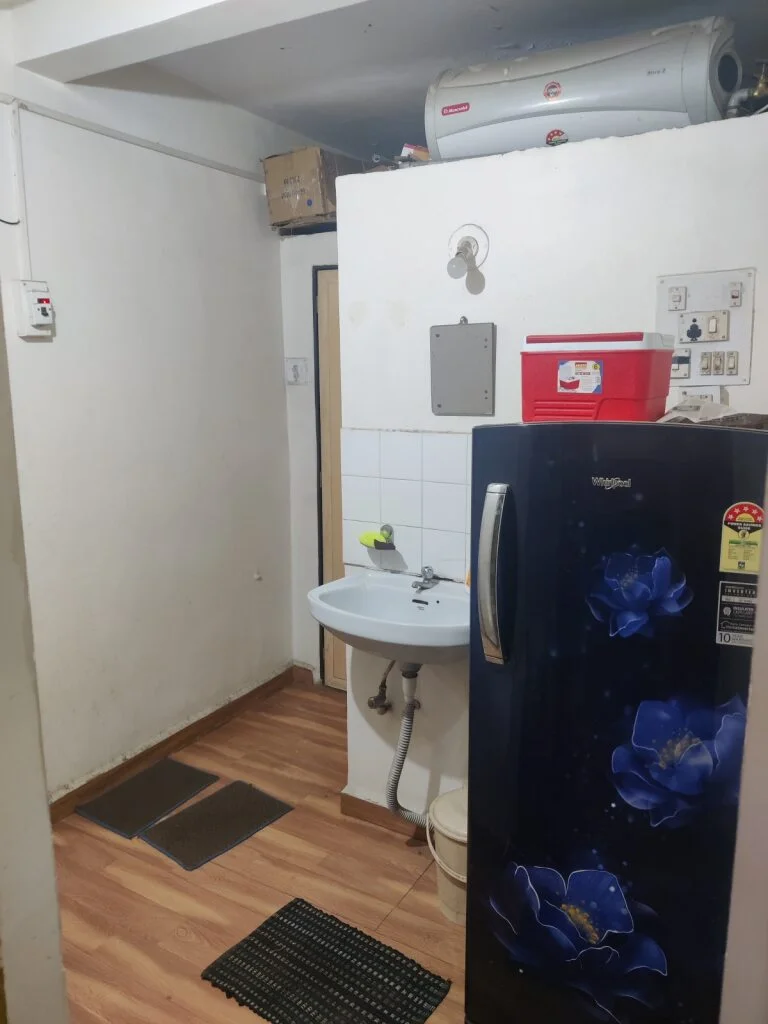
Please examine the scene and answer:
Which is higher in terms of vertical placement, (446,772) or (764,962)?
(764,962)

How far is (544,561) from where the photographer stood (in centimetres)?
164

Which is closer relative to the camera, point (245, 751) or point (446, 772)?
point (446, 772)

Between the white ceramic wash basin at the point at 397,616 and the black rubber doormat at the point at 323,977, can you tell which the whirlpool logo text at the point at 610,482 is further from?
the black rubber doormat at the point at 323,977

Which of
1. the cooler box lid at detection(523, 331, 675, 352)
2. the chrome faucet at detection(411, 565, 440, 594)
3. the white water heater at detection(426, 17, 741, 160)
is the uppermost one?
the white water heater at detection(426, 17, 741, 160)

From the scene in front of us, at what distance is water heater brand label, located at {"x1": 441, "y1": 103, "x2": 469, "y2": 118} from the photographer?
2244 millimetres

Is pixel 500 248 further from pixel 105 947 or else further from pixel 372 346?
pixel 105 947

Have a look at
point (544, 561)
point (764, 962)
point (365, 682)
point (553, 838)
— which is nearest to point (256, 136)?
point (365, 682)

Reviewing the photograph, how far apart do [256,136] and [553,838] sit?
9.89ft

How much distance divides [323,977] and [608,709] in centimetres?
111

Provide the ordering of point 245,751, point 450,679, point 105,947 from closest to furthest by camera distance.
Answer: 1. point 105,947
2. point 450,679
3. point 245,751

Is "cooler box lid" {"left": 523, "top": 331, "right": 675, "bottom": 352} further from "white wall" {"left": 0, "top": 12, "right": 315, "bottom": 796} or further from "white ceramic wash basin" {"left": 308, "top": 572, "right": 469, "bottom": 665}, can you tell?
"white wall" {"left": 0, "top": 12, "right": 315, "bottom": 796}

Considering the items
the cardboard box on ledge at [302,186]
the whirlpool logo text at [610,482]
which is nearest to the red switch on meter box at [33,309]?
the cardboard box on ledge at [302,186]

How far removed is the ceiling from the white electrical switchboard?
0.95 meters

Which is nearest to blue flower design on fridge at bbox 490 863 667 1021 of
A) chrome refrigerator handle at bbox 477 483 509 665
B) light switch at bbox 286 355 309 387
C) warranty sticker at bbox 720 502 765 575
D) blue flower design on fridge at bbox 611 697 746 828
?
blue flower design on fridge at bbox 611 697 746 828
